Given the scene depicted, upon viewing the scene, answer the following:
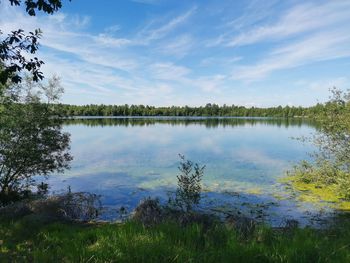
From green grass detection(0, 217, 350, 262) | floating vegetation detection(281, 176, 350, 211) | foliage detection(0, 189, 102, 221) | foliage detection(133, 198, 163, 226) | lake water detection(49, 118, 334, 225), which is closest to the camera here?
green grass detection(0, 217, 350, 262)

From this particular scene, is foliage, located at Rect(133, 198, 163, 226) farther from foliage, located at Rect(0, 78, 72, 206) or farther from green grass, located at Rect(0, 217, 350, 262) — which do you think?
foliage, located at Rect(0, 78, 72, 206)

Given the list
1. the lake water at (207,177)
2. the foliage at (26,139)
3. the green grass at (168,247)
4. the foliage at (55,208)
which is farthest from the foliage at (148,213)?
the foliage at (26,139)

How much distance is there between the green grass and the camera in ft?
19.7

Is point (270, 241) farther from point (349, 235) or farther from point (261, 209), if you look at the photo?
point (261, 209)

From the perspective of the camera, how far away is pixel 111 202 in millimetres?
17250

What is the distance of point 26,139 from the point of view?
1712cm

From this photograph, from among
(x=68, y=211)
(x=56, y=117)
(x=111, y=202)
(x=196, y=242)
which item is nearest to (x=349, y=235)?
(x=196, y=242)

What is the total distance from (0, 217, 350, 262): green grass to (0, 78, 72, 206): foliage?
957 cm

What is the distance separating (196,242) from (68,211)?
22.4 feet

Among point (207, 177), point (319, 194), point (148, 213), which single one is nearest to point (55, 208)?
point (148, 213)

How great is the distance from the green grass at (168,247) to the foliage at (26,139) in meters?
9.57

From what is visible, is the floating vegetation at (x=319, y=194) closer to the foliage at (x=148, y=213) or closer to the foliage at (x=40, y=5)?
the foliage at (x=148, y=213)

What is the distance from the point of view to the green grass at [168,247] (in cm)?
600

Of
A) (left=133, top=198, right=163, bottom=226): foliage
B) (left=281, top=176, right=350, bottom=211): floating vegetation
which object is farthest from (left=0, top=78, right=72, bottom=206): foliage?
(left=281, top=176, right=350, bottom=211): floating vegetation
